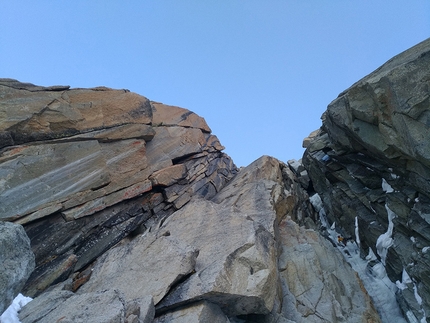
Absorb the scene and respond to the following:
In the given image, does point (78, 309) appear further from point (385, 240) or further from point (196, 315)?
point (385, 240)

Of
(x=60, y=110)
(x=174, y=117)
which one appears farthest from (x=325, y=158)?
(x=60, y=110)

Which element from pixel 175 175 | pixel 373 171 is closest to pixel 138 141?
pixel 175 175

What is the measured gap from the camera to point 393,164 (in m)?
19.7

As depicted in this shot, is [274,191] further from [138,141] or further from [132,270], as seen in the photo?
[132,270]

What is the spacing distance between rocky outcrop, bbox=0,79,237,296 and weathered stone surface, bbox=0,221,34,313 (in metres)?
5.93

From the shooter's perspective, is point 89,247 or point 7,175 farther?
point 89,247

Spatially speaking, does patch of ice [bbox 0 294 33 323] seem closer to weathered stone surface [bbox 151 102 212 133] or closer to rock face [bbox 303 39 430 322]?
weathered stone surface [bbox 151 102 212 133]

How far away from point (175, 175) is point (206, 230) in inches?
296

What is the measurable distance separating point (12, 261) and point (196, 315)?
6202 mm

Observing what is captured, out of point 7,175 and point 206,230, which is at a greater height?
point 7,175

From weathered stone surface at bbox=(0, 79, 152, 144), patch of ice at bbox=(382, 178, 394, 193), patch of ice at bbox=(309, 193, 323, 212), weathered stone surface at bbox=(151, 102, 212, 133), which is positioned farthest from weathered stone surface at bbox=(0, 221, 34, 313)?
patch of ice at bbox=(309, 193, 323, 212)

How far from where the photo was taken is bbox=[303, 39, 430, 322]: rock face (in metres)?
15.5

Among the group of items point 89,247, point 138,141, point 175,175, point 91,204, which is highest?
point 138,141

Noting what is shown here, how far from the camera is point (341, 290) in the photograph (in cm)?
1820
